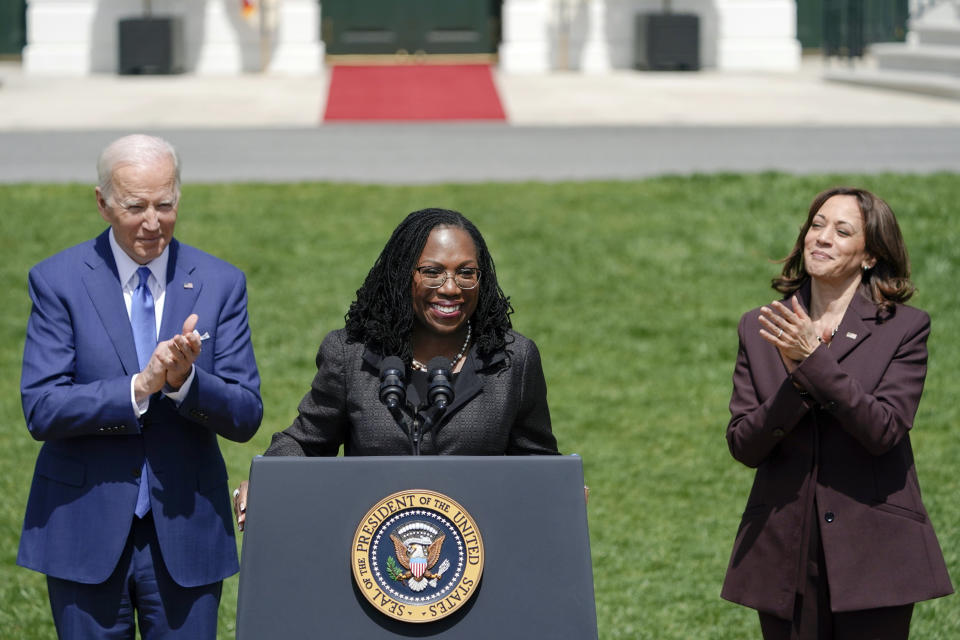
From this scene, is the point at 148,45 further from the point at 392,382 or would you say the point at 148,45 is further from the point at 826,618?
the point at 392,382

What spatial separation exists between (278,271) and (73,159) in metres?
4.37

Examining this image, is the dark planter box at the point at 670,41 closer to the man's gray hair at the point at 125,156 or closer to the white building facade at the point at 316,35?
the white building facade at the point at 316,35

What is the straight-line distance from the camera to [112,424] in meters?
4.44

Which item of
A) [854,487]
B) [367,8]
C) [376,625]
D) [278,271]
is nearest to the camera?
[376,625]

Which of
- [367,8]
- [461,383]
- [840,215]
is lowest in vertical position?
[461,383]

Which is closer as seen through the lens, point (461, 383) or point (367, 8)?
point (461, 383)

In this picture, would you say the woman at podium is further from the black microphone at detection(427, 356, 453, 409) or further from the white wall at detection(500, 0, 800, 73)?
the white wall at detection(500, 0, 800, 73)

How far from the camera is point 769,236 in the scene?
41.9 ft

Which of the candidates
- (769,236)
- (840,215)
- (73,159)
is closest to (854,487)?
(840,215)

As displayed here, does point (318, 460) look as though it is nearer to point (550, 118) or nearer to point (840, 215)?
point (840, 215)

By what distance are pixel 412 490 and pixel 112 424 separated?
977 millimetres

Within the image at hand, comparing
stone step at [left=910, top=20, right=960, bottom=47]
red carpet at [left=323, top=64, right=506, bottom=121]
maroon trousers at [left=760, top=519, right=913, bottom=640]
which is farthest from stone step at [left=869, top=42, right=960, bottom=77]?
maroon trousers at [left=760, top=519, right=913, bottom=640]

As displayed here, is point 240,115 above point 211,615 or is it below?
above

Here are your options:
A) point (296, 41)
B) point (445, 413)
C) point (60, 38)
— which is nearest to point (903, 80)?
point (296, 41)
